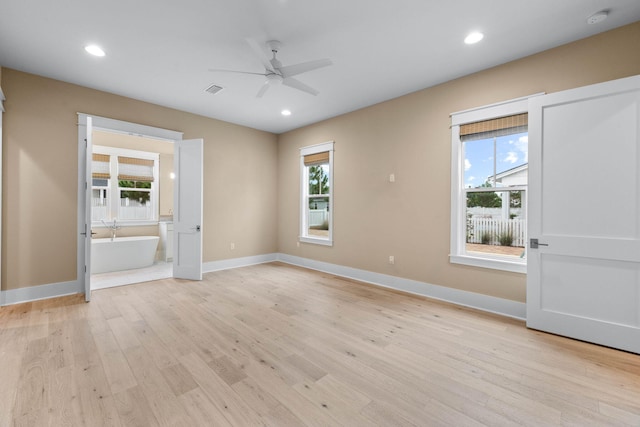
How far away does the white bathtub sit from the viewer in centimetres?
496

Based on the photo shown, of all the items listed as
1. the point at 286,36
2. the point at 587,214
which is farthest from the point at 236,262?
the point at 587,214

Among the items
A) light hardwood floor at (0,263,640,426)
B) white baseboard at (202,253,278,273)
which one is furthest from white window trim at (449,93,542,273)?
white baseboard at (202,253,278,273)

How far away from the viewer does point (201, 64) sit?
10.7 feet

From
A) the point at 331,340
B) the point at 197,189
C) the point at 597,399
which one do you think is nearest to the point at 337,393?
the point at 331,340

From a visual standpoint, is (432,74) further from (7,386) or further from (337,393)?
(7,386)

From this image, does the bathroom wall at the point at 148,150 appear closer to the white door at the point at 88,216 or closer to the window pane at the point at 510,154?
the white door at the point at 88,216

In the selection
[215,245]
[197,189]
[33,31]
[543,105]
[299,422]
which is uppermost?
[33,31]

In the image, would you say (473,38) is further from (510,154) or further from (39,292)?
(39,292)

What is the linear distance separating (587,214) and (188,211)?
17.1ft

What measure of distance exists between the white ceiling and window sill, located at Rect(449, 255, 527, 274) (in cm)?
231

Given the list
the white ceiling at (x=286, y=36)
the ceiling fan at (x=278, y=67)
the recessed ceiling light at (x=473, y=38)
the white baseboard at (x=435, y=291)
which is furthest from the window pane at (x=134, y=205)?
the recessed ceiling light at (x=473, y=38)

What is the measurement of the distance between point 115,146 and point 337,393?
6869mm

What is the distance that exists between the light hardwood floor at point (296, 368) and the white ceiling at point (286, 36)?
2.94 m

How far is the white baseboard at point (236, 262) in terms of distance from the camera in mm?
5161
